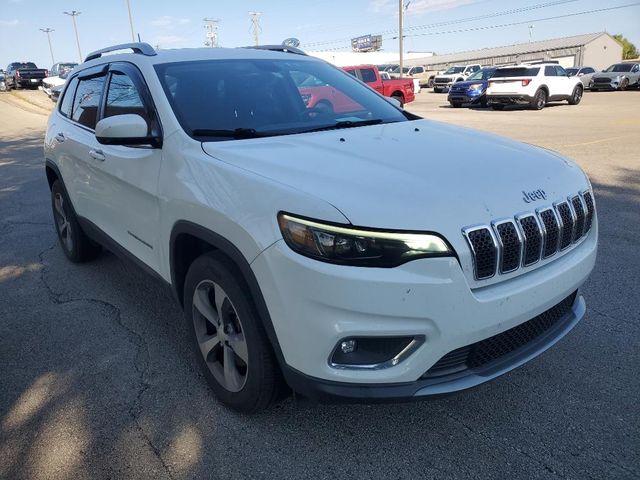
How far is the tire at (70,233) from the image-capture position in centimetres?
479

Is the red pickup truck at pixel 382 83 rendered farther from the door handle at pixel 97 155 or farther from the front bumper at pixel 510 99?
the door handle at pixel 97 155

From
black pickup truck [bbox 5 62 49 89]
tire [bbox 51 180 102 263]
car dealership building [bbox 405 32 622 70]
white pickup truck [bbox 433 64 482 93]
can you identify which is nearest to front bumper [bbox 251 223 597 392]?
tire [bbox 51 180 102 263]

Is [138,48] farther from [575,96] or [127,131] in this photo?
[575,96]

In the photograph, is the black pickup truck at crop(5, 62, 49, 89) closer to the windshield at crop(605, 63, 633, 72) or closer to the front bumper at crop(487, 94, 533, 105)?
the front bumper at crop(487, 94, 533, 105)

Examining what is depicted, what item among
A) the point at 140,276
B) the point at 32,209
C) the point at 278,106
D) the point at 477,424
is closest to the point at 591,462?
the point at 477,424

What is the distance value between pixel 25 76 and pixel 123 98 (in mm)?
39453

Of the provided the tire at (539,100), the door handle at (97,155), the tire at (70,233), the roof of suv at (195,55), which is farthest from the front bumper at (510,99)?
the door handle at (97,155)

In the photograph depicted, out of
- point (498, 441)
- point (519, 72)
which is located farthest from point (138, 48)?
point (519, 72)

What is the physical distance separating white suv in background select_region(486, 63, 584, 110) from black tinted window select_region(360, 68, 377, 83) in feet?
15.2

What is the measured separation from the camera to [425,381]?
212 cm

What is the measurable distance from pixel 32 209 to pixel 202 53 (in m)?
4.94

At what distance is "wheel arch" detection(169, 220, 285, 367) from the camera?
223 centimetres

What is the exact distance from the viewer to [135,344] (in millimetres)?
3490

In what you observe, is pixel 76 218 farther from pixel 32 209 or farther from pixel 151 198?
pixel 32 209
